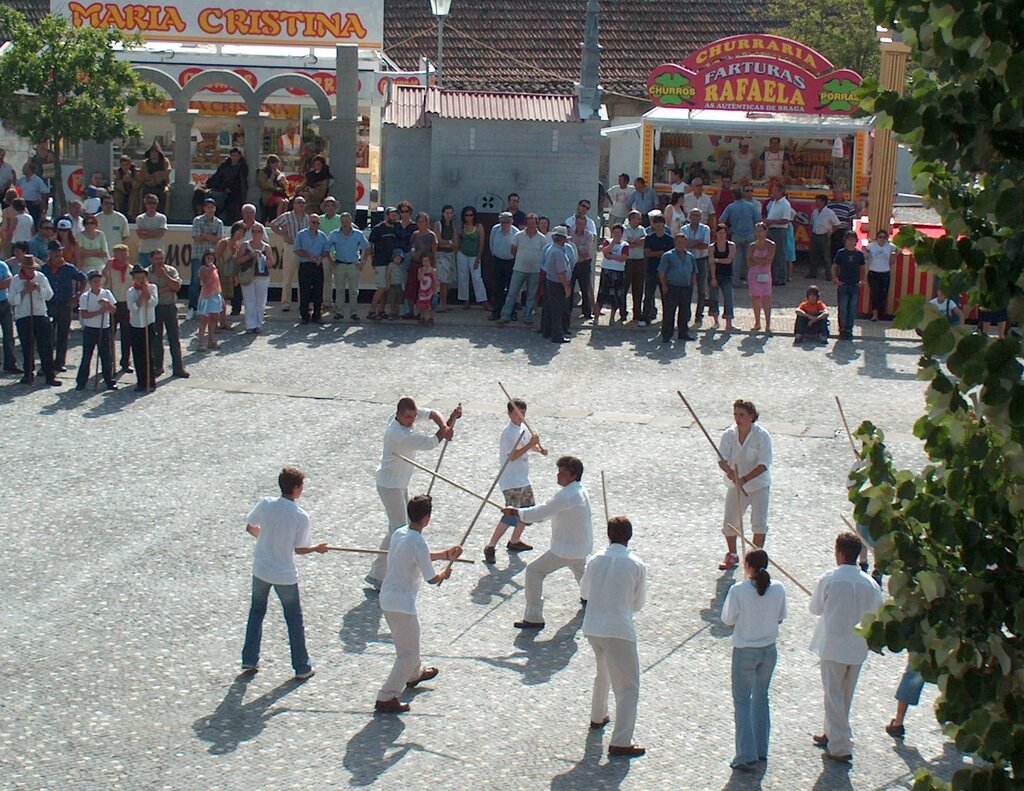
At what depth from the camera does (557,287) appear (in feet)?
65.2

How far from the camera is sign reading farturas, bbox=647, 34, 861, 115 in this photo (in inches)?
1072

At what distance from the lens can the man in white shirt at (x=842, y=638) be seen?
8703 millimetres

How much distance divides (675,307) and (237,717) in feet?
39.9

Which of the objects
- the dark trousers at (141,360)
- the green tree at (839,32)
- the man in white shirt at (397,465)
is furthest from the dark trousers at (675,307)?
the green tree at (839,32)

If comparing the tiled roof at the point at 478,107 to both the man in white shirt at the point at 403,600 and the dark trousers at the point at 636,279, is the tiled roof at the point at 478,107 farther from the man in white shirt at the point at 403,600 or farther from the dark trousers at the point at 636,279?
the man in white shirt at the point at 403,600

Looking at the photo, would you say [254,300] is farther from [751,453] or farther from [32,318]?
[751,453]

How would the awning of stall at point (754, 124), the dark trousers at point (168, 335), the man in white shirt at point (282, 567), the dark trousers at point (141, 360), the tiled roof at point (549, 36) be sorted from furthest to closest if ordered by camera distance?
the tiled roof at point (549, 36)
the awning of stall at point (754, 124)
the dark trousers at point (168, 335)
the dark trousers at point (141, 360)
the man in white shirt at point (282, 567)

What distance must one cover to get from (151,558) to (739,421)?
4.77 meters

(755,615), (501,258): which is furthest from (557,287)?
(755,615)

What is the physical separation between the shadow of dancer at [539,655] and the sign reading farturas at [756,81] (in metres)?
18.4

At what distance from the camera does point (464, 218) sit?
2186 cm

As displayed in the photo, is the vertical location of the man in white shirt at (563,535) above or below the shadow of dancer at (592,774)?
above

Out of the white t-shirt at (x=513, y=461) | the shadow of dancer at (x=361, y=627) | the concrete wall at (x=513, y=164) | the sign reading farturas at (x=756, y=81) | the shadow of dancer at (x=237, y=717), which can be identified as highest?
the sign reading farturas at (x=756, y=81)

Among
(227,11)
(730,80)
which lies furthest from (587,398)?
(227,11)
